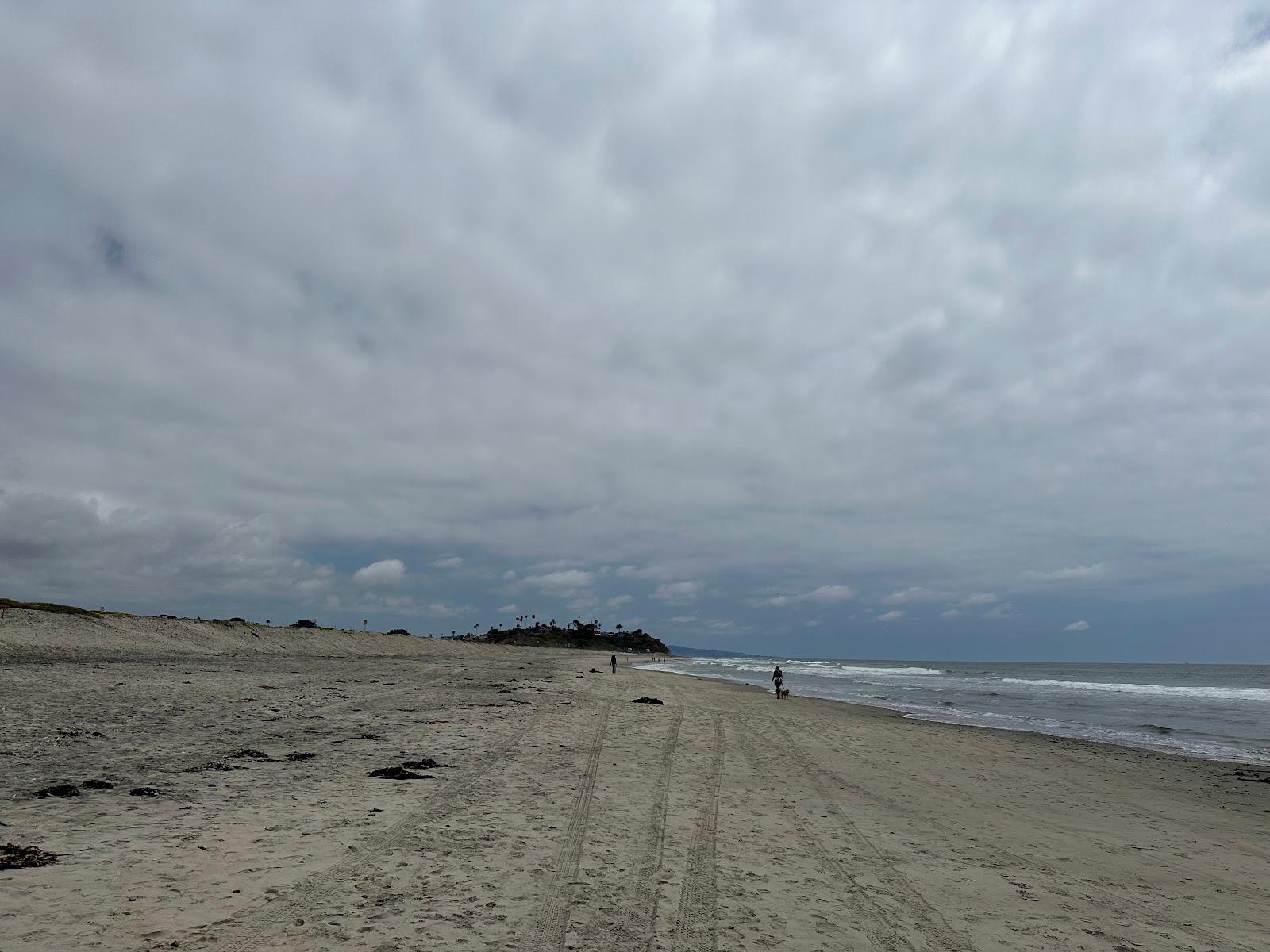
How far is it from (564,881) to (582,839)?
1.44m

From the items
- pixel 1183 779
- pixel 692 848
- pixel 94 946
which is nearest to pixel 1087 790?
pixel 1183 779

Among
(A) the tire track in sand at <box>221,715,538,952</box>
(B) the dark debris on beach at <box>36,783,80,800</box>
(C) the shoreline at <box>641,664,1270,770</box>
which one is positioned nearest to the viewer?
(A) the tire track in sand at <box>221,715,538,952</box>

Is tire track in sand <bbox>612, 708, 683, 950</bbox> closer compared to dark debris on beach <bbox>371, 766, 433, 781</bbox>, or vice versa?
tire track in sand <bbox>612, 708, 683, 950</bbox>

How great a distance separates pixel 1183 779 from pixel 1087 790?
Result: 14.2 feet

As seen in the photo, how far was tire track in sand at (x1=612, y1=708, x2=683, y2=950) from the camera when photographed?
5801mm

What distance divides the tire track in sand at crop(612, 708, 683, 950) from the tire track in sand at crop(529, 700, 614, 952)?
0.51 meters

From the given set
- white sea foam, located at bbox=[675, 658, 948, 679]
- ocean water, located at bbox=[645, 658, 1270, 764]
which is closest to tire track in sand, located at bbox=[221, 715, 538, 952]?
ocean water, located at bbox=[645, 658, 1270, 764]

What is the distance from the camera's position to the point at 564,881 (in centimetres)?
694

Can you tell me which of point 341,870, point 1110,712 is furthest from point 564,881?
point 1110,712

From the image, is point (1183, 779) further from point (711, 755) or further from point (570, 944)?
point (570, 944)

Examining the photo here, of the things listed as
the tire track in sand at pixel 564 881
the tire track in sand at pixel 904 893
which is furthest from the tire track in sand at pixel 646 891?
the tire track in sand at pixel 904 893

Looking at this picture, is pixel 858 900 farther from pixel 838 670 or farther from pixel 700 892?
pixel 838 670

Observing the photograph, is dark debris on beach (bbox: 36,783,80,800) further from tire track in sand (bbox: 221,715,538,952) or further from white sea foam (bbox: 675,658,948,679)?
white sea foam (bbox: 675,658,948,679)

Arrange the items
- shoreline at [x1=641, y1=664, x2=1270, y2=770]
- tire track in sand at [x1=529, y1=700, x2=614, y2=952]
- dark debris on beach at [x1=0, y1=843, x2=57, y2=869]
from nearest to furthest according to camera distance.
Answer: tire track in sand at [x1=529, y1=700, x2=614, y2=952] < dark debris on beach at [x1=0, y1=843, x2=57, y2=869] < shoreline at [x1=641, y1=664, x2=1270, y2=770]
